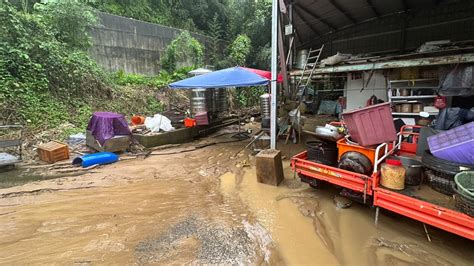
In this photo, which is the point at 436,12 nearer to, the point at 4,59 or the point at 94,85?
the point at 94,85

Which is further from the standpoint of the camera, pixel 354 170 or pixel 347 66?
pixel 347 66

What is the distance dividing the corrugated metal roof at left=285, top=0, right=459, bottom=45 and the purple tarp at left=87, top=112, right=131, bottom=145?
697 cm

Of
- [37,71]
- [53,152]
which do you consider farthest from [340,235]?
[37,71]

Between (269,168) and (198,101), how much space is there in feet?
20.4

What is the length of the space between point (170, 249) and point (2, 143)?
245 inches

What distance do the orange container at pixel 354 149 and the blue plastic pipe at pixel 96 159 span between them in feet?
19.4

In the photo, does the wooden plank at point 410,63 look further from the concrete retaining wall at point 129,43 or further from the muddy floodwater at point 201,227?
the concrete retaining wall at point 129,43

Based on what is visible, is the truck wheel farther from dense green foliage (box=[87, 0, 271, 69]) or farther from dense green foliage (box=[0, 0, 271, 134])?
dense green foliage (box=[87, 0, 271, 69])

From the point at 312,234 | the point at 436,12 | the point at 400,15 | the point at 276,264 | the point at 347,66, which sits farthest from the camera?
the point at 400,15

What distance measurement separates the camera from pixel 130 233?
11.8 feet

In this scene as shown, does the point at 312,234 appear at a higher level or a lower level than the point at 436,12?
lower

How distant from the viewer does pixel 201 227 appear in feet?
12.4

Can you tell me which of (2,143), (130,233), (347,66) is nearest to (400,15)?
(347,66)

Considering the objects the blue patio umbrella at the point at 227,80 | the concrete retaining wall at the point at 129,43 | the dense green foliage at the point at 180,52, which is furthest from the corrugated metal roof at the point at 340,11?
the concrete retaining wall at the point at 129,43
